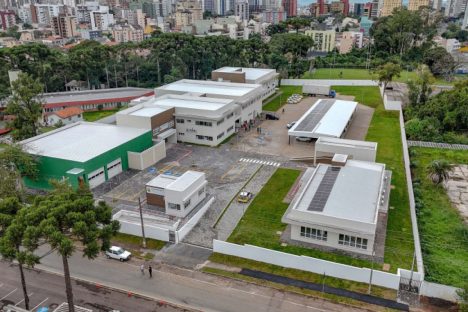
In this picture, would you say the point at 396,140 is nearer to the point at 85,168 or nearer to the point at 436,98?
the point at 436,98

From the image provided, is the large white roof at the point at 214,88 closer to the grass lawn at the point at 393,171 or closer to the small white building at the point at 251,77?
the small white building at the point at 251,77

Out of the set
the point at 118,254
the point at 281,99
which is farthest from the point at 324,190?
the point at 281,99

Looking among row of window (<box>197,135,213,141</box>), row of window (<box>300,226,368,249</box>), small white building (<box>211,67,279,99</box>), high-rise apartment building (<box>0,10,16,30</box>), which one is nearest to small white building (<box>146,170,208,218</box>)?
row of window (<box>300,226,368,249</box>)

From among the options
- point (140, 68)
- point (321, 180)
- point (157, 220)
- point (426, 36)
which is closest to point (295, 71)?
point (140, 68)

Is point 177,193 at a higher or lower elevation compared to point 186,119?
lower

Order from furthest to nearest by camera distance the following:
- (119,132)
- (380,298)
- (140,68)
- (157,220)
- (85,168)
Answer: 1. (140,68)
2. (119,132)
3. (85,168)
4. (157,220)
5. (380,298)

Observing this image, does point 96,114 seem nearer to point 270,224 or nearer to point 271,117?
point 271,117
